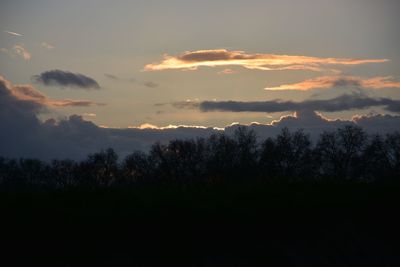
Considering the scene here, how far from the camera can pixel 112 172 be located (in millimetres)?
71625

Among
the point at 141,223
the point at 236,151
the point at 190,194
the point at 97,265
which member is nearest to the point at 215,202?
the point at 190,194

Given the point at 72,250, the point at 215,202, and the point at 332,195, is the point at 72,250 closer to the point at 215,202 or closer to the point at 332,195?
the point at 215,202

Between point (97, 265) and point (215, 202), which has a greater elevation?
point (215, 202)

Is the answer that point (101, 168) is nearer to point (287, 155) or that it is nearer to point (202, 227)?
point (287, 155)

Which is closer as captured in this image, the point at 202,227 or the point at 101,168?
the point at 202,227

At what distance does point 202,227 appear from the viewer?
1761 cm

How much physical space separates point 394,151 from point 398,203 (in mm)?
46088

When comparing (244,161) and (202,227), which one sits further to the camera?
(244,161)

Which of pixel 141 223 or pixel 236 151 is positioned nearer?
pixel 141 223

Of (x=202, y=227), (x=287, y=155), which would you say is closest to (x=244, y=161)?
(x=287, y=155)

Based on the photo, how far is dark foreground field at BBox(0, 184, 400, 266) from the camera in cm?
1566

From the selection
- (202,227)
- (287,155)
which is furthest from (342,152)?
(202,227)

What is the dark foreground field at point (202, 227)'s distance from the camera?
15.7m

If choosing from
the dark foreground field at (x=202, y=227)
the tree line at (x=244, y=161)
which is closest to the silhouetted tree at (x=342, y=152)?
the tree line at (x=244, y=161)
